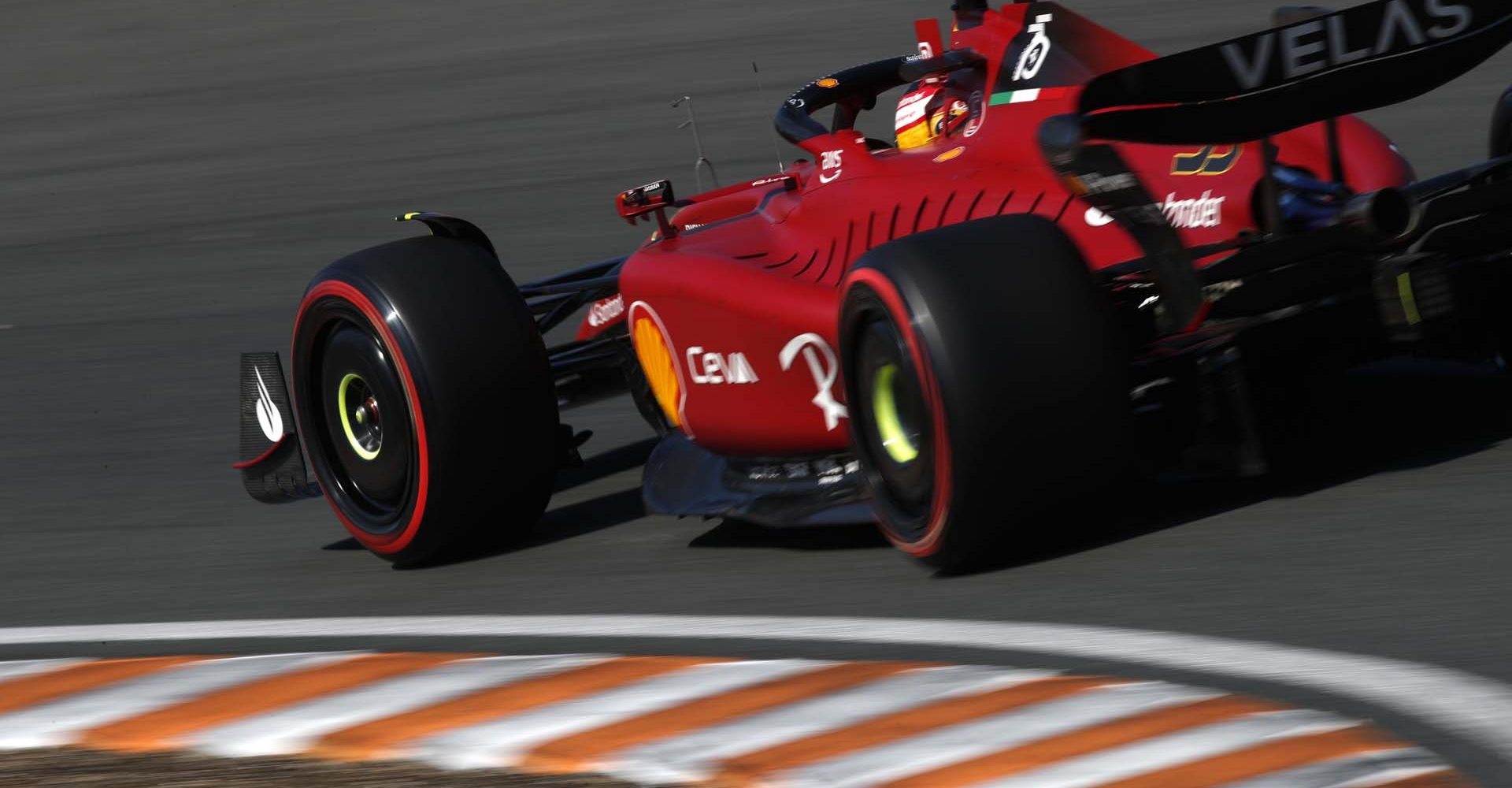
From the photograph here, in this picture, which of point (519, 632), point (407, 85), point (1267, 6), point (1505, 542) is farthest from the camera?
point (407, 85)

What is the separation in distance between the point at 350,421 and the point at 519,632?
148 centimetres

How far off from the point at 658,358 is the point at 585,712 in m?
2.04

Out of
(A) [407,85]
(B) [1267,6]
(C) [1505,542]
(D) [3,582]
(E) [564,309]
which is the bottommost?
(C) [1505,542]

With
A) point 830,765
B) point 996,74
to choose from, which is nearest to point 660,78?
point 996,74

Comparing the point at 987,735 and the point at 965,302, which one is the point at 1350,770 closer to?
the point at 987,735

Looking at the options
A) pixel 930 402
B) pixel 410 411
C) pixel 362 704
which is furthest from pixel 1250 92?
pixel 410 411

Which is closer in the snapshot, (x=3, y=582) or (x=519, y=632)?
(x=519, y=632)

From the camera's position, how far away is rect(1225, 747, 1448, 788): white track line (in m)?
3.17

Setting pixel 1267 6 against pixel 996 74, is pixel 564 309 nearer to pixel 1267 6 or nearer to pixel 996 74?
pixel 996 74

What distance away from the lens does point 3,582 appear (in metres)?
6.39

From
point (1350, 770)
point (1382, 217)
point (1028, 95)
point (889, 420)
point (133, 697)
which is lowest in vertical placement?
point (1350, 770)

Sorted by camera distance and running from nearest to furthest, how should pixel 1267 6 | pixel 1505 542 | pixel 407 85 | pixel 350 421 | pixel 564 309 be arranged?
pixel 1505 542, pixel 350 421, pixel 564 309, pixel 1267 6, pixel 407 85

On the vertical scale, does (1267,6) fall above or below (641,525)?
above

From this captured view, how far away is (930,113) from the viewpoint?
6.01 meters
